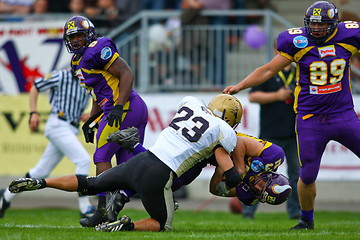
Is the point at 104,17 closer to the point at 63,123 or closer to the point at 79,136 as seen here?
the point at 79,136

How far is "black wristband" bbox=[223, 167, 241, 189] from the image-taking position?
18.2 feet

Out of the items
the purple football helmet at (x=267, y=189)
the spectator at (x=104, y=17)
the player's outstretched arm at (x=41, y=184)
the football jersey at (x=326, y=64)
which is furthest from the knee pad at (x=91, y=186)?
Answer: the spectator at (x=104, y=17)

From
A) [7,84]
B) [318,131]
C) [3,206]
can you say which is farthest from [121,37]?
[318,131]

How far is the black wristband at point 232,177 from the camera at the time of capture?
555 centimetres

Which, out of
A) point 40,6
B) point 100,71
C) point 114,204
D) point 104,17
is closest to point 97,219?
point 114,204

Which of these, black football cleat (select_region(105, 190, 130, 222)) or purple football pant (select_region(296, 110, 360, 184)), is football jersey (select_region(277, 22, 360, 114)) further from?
black football cleat (select_region(105, 190, 130, 222))

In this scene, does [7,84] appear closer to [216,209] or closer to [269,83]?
[216,209]

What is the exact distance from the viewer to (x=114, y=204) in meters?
5.87

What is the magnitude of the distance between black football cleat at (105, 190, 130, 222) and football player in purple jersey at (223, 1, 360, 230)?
1.43 m

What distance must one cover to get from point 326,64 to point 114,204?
233 centimetres

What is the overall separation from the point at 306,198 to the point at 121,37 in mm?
6354

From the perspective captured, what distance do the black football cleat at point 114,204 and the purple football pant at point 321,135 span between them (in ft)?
5.71

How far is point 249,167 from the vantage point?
19.8ft

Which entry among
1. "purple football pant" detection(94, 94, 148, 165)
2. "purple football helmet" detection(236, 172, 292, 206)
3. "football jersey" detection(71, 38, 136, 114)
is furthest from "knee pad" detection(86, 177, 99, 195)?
"purple football helmet" detection(236, 172, 292, 206)
